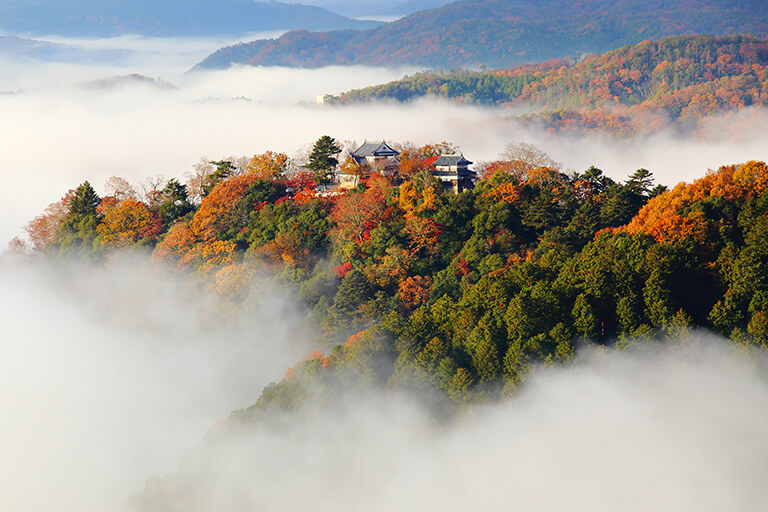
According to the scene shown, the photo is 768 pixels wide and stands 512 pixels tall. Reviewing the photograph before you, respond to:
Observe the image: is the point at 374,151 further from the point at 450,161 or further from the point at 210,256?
the point at 210,256

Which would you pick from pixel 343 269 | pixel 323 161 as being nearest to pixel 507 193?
pixel 343 269

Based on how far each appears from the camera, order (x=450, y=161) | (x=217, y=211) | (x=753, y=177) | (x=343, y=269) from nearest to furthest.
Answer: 1. (x=753, y=177)
2. (x=343, y=269)
3. (x=450, y=161)
4. (x=217, y=211)

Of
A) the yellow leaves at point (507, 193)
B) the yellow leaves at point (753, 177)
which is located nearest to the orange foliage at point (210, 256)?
the yellow leaves at point (507, 193)

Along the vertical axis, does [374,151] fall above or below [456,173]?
above

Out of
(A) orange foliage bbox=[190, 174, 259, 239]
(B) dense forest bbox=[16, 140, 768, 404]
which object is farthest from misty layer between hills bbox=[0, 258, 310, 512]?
(A) orange foliage bbox=[190, 174, 259, 239]

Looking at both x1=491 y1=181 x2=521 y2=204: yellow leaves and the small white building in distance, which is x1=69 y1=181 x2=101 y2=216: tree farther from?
x1=491 y1=181 x2=521 y2=204: yellow leaves
